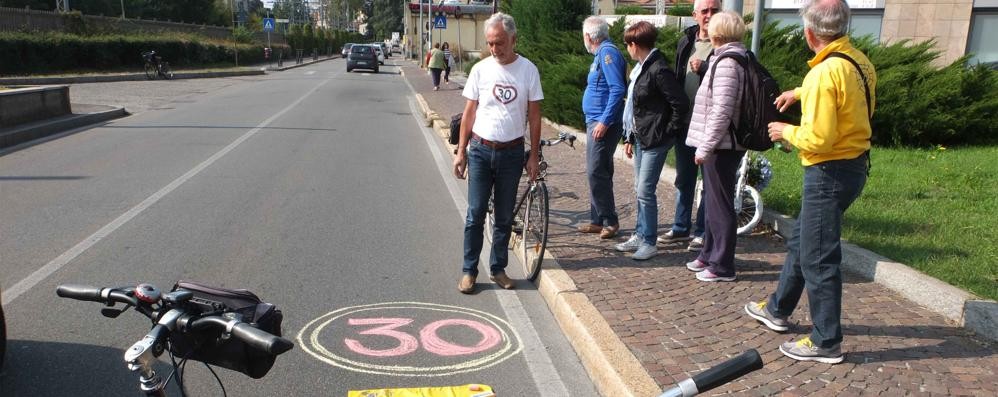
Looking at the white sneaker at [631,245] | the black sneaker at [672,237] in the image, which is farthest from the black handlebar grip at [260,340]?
the black sneaker at [672,237]

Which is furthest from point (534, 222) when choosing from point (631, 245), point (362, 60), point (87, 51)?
point (362, 60)

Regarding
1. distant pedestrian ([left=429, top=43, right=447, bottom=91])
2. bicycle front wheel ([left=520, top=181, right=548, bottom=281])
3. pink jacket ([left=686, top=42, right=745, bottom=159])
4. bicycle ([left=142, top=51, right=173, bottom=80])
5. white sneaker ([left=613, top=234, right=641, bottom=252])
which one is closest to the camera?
pink jacket ([left=686, top=42, right=745, bottom=159])

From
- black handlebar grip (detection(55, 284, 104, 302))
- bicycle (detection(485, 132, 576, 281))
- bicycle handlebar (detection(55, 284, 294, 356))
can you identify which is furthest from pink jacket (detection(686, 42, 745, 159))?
black handlebar grip (detection(55, 284, 104, 302))

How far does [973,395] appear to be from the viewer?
138 inches

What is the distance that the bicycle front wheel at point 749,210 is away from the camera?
6.34 meters

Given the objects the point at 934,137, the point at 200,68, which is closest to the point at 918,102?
the point at 934,137

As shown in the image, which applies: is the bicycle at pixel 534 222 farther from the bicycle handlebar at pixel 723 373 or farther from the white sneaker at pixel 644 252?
the bicycle handlebar at pixel 723 373

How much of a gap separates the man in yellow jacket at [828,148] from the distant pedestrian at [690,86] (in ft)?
5.47

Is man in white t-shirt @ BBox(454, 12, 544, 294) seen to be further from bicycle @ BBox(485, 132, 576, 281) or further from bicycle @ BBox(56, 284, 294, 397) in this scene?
bicycle @ BBox(56, 284, 294, 397)

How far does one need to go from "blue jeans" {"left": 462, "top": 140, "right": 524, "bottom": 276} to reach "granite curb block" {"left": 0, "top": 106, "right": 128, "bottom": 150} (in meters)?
9.93

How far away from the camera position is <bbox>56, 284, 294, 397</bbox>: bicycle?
1921 millimetres

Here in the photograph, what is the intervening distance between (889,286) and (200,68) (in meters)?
39.9

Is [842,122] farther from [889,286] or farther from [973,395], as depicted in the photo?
[889,286]

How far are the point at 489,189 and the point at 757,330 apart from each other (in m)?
2.05
